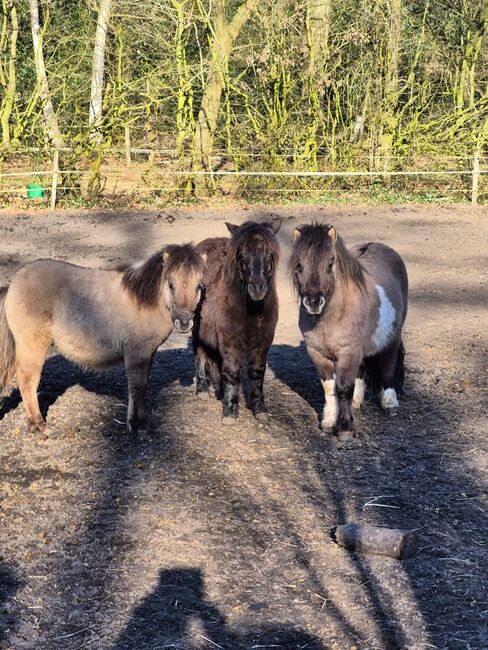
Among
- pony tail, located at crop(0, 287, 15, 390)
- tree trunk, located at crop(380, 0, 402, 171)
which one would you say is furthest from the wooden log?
tree trunk, located at crop(380, 0, 402, 171)

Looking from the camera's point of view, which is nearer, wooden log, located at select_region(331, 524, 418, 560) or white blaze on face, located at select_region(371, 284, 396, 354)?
wooden log, located at select_region(331, 524, 418, 560)

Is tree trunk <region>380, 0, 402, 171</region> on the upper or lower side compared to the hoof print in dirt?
upper

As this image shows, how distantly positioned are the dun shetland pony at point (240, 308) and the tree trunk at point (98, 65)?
13.0m

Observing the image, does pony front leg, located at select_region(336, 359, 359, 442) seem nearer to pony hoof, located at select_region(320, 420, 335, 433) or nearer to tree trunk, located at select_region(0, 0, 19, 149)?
pony hoof, located at select_region(320, 420, 335, 433)

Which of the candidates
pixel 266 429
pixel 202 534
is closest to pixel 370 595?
pixel 202 534

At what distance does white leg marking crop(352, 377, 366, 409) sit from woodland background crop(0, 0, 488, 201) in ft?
41.3

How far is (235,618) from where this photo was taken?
Answer: 3506 millimetres

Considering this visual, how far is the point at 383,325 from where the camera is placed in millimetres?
6031

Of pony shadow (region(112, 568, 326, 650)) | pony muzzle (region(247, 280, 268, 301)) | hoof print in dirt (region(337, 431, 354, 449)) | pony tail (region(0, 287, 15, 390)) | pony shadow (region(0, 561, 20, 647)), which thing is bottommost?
pony shadow (region(0, 561, 20, 647))

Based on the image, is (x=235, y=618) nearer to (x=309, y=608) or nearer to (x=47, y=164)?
(x=309, y=608)

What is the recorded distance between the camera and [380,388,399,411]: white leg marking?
20.4 ft

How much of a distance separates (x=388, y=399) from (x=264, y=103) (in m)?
14.2

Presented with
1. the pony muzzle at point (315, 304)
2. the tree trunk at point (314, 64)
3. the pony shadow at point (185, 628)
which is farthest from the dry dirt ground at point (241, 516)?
the tree trunk at point (314, 64)

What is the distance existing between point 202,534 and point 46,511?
0.95m
